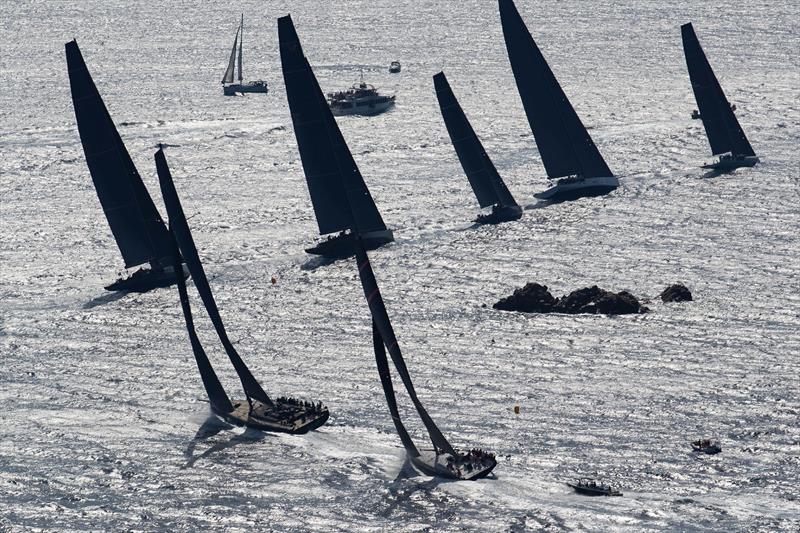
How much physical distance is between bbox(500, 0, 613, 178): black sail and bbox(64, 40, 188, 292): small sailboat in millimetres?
37050

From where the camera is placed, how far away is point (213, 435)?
91000 millimetres

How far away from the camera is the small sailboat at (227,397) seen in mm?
90562

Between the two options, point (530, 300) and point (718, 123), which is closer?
point (530, 300)

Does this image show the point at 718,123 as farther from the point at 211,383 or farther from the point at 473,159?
the point at 211,383

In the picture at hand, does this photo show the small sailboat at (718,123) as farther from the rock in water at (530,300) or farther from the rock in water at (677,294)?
the rock in water at (530,300)

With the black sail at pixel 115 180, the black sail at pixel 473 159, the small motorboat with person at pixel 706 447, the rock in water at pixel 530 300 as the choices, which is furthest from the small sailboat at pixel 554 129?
the small motorboat with person at pixel 706 447

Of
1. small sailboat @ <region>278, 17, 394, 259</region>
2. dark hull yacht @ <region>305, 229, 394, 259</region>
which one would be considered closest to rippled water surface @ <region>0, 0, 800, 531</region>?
dark hull yacht @ <region>305, 229, 394, 259</region>

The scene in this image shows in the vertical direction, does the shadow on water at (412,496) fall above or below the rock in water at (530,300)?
below

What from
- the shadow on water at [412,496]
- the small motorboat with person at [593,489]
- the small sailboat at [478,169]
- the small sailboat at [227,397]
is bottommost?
the shadow on water at [412,496]

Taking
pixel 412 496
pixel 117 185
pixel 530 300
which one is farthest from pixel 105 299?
pixel 412 496

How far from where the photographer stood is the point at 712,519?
3009 inches

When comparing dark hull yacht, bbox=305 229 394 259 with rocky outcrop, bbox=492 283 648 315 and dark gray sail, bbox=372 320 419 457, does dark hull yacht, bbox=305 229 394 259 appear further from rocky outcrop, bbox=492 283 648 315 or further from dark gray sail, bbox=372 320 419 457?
dark gray sail, bbox=372 320 419 457

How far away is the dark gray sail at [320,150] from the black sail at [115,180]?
12536 mm

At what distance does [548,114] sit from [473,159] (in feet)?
41.8
